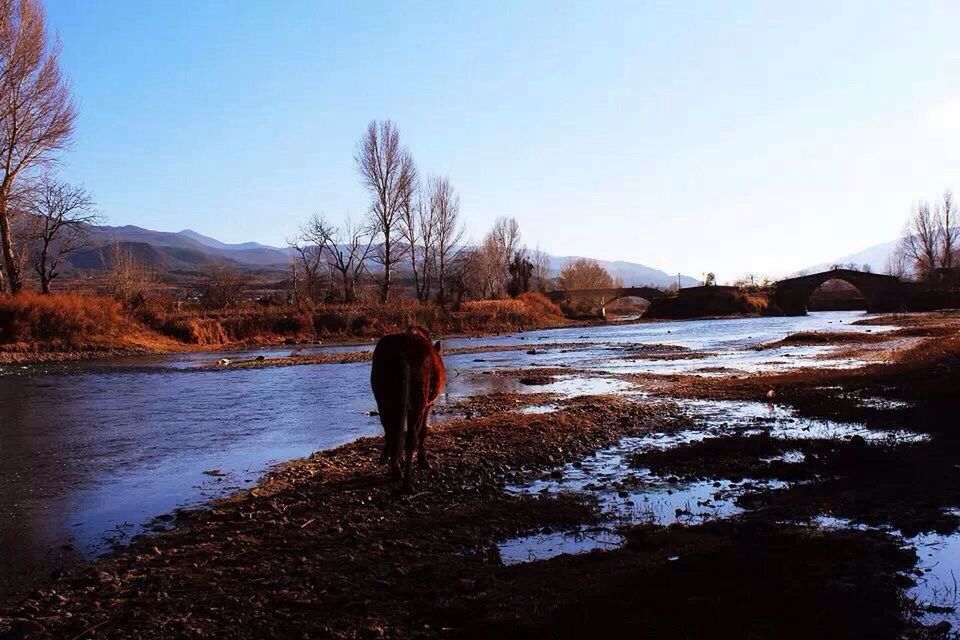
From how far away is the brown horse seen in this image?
8.64m

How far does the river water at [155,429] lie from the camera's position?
863 centimetres

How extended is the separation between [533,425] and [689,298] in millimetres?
92733

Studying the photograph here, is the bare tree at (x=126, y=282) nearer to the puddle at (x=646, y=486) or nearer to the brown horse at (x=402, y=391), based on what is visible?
the puddle at (x=646, y=486)

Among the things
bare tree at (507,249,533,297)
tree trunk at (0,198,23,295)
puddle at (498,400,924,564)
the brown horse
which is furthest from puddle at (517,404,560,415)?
bare tree at (507,249,533,297)

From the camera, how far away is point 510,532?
292 inches

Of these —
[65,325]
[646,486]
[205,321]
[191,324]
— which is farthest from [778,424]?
[205,321]

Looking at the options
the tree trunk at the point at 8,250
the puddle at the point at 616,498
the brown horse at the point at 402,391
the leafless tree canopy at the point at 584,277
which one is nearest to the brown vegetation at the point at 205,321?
the tree trunk at the point at 8,250

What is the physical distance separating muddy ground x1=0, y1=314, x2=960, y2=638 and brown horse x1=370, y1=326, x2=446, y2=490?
1.86 ft

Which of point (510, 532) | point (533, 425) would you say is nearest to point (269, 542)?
point (510, 532)

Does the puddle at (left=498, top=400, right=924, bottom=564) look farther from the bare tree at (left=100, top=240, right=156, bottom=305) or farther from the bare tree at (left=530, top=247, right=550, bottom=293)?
the bare tree at (left=530, top=247, right=550, bottom=293)

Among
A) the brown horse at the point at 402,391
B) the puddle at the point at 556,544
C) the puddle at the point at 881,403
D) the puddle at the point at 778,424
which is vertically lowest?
the puddle at the point at 778,424

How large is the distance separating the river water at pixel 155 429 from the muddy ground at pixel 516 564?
43.4 inches

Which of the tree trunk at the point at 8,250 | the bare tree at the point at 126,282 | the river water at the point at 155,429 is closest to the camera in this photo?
the river water at the point at 155,429

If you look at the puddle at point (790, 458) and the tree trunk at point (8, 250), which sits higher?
the tree trunk at point (8, 250)
